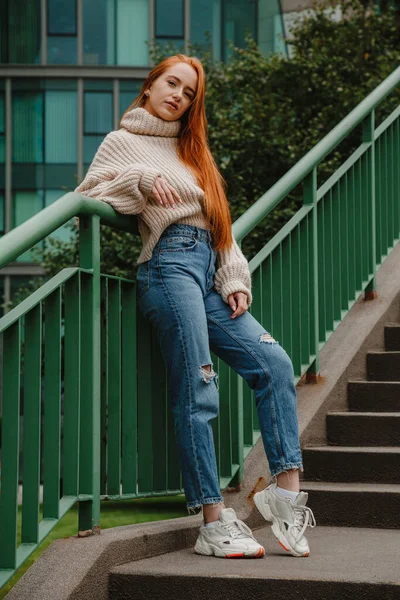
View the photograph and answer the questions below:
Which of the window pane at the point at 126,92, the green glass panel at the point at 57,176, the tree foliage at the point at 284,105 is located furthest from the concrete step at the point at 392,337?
the green glass panel at the point at 57,176

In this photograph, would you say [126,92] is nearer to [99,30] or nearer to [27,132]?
[99,30]

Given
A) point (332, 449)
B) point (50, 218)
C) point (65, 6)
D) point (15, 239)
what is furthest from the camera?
point (65, 6)

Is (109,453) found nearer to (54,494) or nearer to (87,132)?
(54,494)

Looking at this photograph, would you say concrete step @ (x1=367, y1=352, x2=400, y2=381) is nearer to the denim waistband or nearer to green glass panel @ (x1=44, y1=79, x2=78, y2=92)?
the denim waistband

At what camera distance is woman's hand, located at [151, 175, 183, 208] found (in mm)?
3209

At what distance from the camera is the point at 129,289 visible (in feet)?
11.2

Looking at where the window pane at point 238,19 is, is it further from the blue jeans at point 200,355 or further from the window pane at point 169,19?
the blue jeans at point 200,355

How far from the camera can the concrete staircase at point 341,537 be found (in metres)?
2.88

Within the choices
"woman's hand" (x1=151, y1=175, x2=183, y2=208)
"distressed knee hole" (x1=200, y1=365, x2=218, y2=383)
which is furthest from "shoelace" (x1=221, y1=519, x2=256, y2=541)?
"woman's hand" (x1=151, y1=175, x2=183, y2=208)

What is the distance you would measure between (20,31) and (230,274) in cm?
2203

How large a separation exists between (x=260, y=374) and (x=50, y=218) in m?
0.96

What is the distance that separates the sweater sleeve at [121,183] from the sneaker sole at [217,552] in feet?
3.64

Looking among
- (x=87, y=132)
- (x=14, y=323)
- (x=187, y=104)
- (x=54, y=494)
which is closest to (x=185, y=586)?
(x=54, y=494)

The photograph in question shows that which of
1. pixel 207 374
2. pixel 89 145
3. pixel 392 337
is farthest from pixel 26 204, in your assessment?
pixel 207 374
